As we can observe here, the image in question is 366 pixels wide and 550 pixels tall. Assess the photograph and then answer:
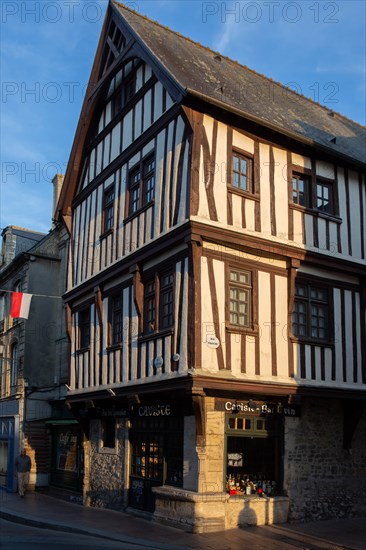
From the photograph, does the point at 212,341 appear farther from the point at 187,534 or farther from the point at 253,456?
the point at 187,534

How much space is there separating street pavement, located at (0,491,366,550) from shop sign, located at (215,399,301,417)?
7.04 ft

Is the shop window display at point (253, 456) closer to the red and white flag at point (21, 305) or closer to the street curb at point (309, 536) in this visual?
the street curb at point (309, 536)

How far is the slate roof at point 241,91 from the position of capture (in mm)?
13445

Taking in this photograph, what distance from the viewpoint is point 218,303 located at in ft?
39.7

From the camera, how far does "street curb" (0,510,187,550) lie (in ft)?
34.5

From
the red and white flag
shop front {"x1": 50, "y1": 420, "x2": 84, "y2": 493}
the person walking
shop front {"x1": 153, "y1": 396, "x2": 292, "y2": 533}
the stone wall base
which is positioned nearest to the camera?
the stone wall base

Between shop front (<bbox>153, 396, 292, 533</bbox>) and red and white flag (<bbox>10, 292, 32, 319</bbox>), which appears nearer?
A: shop front (<bbox>153, 396, 292, 533</bbox>)

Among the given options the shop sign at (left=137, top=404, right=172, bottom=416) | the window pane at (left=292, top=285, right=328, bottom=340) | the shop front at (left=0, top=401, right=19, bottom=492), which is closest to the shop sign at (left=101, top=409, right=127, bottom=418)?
the shop sign at (left=137, top=404, right=172, bottom=416)

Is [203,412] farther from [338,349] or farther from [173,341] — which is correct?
[338,349]

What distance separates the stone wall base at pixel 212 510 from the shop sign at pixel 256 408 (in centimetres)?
159

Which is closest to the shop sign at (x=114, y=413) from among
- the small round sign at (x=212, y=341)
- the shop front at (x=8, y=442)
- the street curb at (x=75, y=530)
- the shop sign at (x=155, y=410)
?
the shop sign at (x=155, y=410)

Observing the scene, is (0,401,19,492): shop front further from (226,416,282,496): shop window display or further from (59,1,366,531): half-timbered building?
(226,416,282,496): shop window display

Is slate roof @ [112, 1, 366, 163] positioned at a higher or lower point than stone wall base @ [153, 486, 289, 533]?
higher

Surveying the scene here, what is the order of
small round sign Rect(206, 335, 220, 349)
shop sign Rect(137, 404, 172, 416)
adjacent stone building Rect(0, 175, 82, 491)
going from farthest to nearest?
adjacent stone building Rect(0, 175, 82, 491) → shop sign Rect(137, 404, 172, 416) → small round sign Rect(206, 335, 220, 349)
